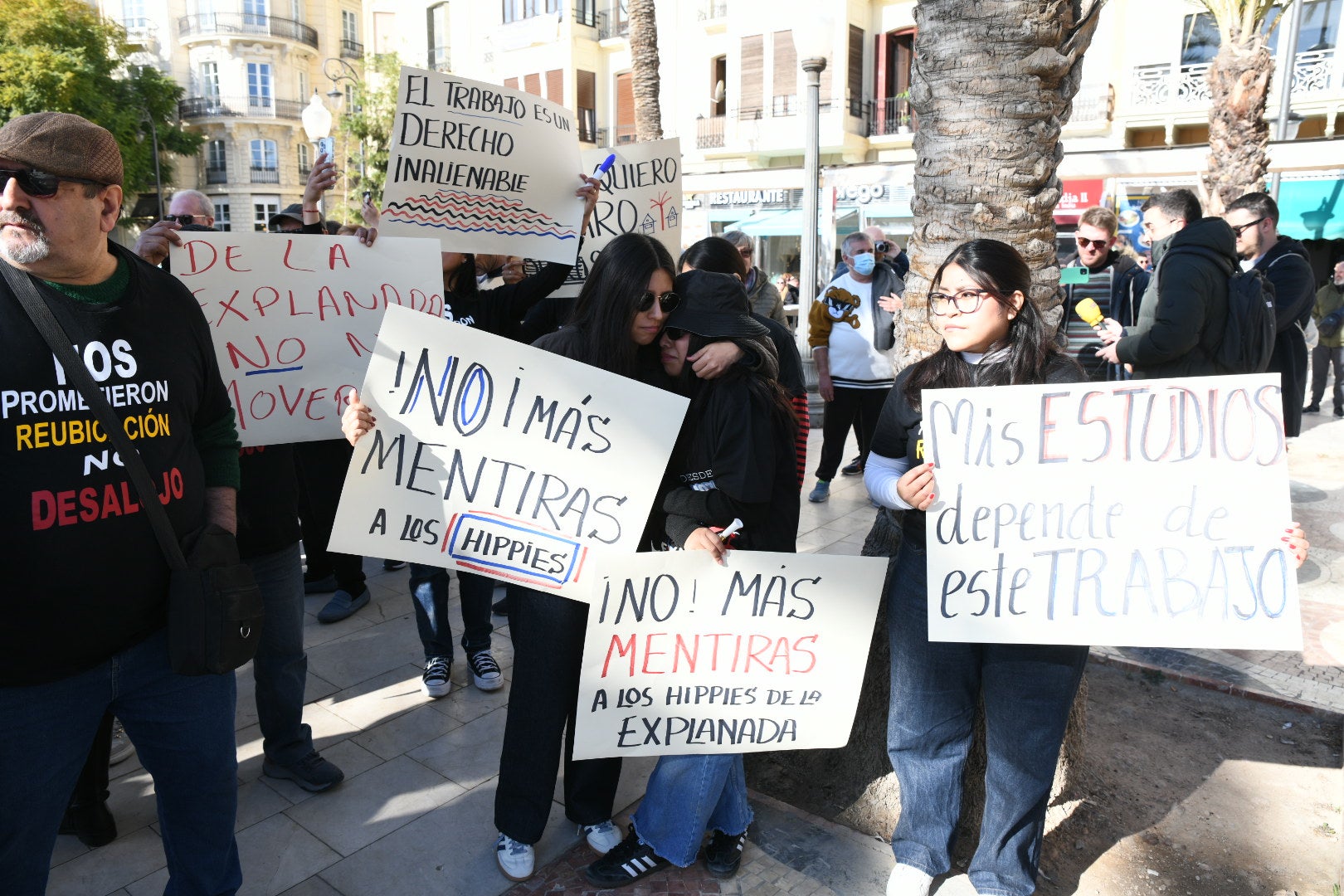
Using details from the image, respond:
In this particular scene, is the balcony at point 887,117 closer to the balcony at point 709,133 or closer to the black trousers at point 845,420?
the balcony at point 709,133

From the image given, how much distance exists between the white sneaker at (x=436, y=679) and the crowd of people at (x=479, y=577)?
34 cm

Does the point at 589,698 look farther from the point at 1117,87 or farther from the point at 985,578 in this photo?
the point at 1117,87

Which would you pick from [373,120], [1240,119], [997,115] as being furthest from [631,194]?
[373,120]

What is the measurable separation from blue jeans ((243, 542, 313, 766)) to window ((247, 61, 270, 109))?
2022 inches

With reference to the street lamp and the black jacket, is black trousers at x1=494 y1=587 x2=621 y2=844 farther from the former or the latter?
the street lamp

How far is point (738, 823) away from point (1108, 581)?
1.26 m

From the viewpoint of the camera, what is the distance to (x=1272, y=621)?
91.0 inches

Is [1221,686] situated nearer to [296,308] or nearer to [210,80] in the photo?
[296,308]

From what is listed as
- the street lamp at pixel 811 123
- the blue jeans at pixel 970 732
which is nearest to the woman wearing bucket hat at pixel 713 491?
the blue jeans at pixel 970 732

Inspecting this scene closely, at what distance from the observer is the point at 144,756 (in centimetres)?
222

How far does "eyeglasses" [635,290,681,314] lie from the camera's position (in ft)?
8.58

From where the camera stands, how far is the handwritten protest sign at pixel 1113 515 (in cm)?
230

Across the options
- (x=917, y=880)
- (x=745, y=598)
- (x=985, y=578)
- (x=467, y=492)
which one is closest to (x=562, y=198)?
(x=467, y=492)

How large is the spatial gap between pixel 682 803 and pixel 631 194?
3.18 meters
